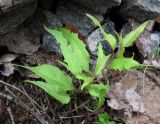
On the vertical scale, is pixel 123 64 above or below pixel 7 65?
above

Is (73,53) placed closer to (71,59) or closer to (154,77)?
(71,59)

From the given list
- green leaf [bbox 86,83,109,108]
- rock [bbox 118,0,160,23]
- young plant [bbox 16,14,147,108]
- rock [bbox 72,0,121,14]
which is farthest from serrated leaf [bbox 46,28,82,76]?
rock [bbox 118,0,160,23]

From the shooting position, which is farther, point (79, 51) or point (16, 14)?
point (16, 14)

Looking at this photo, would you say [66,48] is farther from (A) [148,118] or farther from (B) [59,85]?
(A) [148,118]

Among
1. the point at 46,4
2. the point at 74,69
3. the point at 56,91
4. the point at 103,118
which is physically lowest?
the point at 103,118

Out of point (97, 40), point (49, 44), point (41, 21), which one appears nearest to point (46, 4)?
point (41, 21)

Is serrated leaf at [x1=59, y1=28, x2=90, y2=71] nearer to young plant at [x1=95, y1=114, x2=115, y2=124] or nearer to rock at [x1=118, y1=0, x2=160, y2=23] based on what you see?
young plant at [x1=95, y1=114, x2=115, y2=124]

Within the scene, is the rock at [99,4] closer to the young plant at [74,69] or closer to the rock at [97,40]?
the rock at [97,40]

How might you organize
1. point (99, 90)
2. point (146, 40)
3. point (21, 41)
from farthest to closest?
point (146, 40) < point (21, 41) < point (99, 90)
